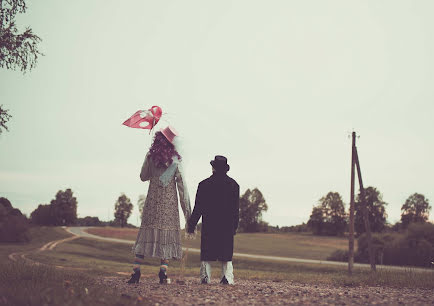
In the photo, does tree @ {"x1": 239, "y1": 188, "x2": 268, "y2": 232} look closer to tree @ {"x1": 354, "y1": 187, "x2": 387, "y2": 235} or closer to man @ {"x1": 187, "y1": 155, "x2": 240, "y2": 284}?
tree @ {"x1": 354, "y1": 187, "x2": 387, "y2": 235}

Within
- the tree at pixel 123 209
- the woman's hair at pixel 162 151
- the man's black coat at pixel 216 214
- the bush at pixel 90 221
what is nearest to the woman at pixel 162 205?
the woman's hair at pixel 162 151

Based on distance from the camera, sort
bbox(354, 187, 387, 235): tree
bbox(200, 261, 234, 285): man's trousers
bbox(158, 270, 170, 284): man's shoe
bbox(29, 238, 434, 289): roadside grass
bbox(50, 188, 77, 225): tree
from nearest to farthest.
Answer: bbox(158, 270, 170, 284): man's shoe, bbox(200, 261, 234, 285): man's trousers, bbox(29, 238, 434, 289): roadside grass, bbox(354, 187, 387, 235): tree, bbox(50, 188, 77, 225): tree

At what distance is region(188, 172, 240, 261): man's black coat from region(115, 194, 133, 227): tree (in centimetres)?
10882

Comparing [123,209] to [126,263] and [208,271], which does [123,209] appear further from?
[208,271]

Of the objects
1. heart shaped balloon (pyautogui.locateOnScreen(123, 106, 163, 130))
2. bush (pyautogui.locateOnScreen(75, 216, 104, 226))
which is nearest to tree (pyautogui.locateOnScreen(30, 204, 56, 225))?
bush (pyautogui.locateOnScreen(75, 216, 104, 226))

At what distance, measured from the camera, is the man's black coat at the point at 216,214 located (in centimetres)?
933

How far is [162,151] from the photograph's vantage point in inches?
374

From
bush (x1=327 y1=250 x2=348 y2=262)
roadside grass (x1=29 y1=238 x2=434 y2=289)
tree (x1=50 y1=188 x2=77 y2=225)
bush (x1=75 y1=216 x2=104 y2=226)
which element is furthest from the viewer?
bush (x1=75 y1=216 x2=104 y2=226)

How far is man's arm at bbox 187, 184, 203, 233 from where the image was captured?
9.36m

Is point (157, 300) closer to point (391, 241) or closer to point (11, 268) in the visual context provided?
point (11, 268)

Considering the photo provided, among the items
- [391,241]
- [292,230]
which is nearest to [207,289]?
[391,241]

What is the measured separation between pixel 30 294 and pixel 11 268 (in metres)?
3.88

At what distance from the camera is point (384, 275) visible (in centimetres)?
1116

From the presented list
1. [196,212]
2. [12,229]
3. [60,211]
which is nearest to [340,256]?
[12,229]
